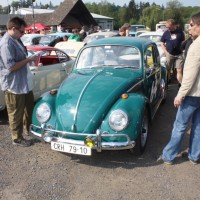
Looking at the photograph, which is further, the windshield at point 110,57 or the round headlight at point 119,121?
the windshield at point 110,57

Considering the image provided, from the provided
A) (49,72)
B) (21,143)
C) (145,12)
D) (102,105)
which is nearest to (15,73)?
(21,143)

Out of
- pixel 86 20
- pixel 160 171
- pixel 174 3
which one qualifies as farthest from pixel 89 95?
pixel 174 3

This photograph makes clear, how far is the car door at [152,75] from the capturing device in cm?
Answer: 527

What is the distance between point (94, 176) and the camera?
12.9 ft

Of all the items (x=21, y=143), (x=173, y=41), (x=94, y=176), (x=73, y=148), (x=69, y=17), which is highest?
(x=69, y=17)

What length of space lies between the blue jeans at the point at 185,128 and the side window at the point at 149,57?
1642mm

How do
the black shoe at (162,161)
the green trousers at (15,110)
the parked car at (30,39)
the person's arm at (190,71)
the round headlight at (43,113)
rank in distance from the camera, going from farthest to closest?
1. the parked car at (30,39)
2. the green trousers at (15,110)
3. the round headlight at (43,113)
4. the black shoe at (162,161)
5. the person's arm at (190,71)

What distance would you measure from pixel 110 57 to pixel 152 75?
36.1 inches

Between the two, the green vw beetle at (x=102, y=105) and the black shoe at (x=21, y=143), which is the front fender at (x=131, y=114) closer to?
the green vw beetle at (x=102, y=105)

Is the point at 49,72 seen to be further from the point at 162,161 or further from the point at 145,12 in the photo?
the point at 145,12

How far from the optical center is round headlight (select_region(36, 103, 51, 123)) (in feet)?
Result: 14.0

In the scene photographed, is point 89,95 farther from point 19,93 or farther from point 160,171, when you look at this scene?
point 160,171

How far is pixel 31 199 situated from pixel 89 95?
5.46ft

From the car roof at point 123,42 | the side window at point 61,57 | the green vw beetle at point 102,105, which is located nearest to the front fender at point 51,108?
the green vw beetle at point 102,105
